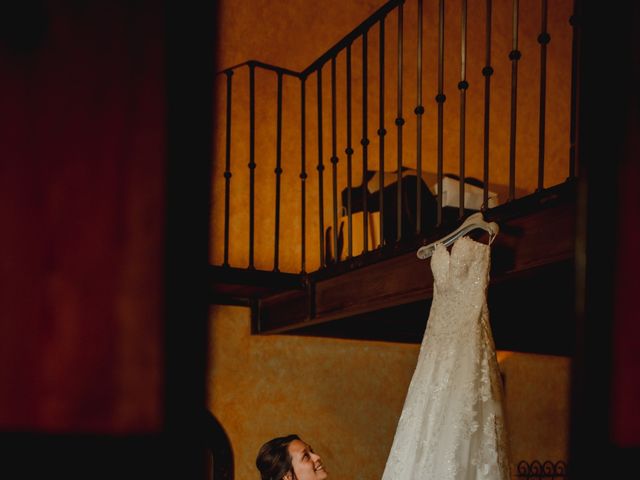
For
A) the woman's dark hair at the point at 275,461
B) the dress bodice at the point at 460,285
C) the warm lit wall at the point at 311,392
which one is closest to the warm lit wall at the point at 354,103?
the warm lit wall at the point at 311,392

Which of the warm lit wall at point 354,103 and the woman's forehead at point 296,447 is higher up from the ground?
the warm lit wall at point 354,103

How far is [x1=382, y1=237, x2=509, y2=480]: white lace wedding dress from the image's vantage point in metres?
2.59

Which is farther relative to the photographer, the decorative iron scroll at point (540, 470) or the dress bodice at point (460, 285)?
the decorative iron scroll at point (540, 470)

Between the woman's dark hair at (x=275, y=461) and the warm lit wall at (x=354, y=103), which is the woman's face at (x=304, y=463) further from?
the warm lit wall at (x=354, y=103)

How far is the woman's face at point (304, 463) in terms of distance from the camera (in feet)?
12.4

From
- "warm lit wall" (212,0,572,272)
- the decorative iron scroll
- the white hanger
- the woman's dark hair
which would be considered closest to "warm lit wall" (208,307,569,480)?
the decorative iron scroll

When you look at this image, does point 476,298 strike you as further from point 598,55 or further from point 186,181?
point 186,181

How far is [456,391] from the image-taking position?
8.75ft

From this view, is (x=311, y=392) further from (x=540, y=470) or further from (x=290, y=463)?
(x=540, y=470)

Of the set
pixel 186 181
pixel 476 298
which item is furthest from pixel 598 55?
pixel 476 298

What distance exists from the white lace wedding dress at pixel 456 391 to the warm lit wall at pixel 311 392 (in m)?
2.15

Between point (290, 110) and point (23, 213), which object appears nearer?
point (23, 213)

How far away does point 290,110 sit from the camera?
17.6 ft

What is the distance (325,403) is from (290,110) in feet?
6.45
